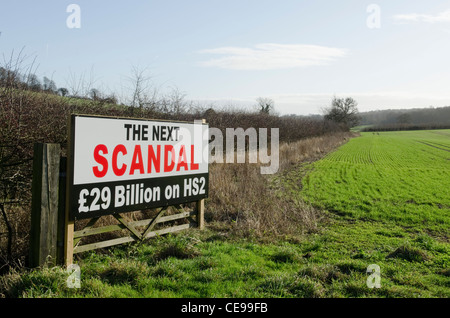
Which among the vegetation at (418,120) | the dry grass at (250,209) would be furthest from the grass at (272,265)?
the vegetation at (418,120)

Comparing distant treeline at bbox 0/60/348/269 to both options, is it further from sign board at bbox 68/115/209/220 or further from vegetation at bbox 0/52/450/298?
sign board at bbox 68/115/209/220

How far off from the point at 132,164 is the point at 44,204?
154cm

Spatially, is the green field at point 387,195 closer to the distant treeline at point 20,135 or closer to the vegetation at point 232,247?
the vegetation at point 232,247

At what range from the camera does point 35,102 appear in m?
6.79

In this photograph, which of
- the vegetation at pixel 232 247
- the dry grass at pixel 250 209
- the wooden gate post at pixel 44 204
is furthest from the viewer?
the dry grass at pixel 250 209

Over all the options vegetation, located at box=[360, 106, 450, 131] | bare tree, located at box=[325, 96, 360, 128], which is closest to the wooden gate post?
bare tree, located at box=[325, 96, 360, 128]

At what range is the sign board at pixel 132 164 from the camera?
526 centimetres

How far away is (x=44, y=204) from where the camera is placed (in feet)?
16.1

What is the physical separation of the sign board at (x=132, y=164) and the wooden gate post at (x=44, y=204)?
0.73 feet

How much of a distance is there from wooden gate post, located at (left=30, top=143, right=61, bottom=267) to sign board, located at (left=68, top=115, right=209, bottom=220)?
223 mm

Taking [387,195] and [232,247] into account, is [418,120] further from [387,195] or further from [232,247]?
[232,247]

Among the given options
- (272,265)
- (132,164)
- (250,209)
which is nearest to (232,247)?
(272,265)

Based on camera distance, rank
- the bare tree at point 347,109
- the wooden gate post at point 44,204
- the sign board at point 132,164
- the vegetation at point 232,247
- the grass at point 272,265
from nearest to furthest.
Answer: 1. the grass at point 272,265
2. the vegetation at point 232,247
3. the wooden gate post at point 44,204
4. the sign board at point 132,164
5. the bare tree at point 347,109

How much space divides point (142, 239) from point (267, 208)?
3331 millimetres
